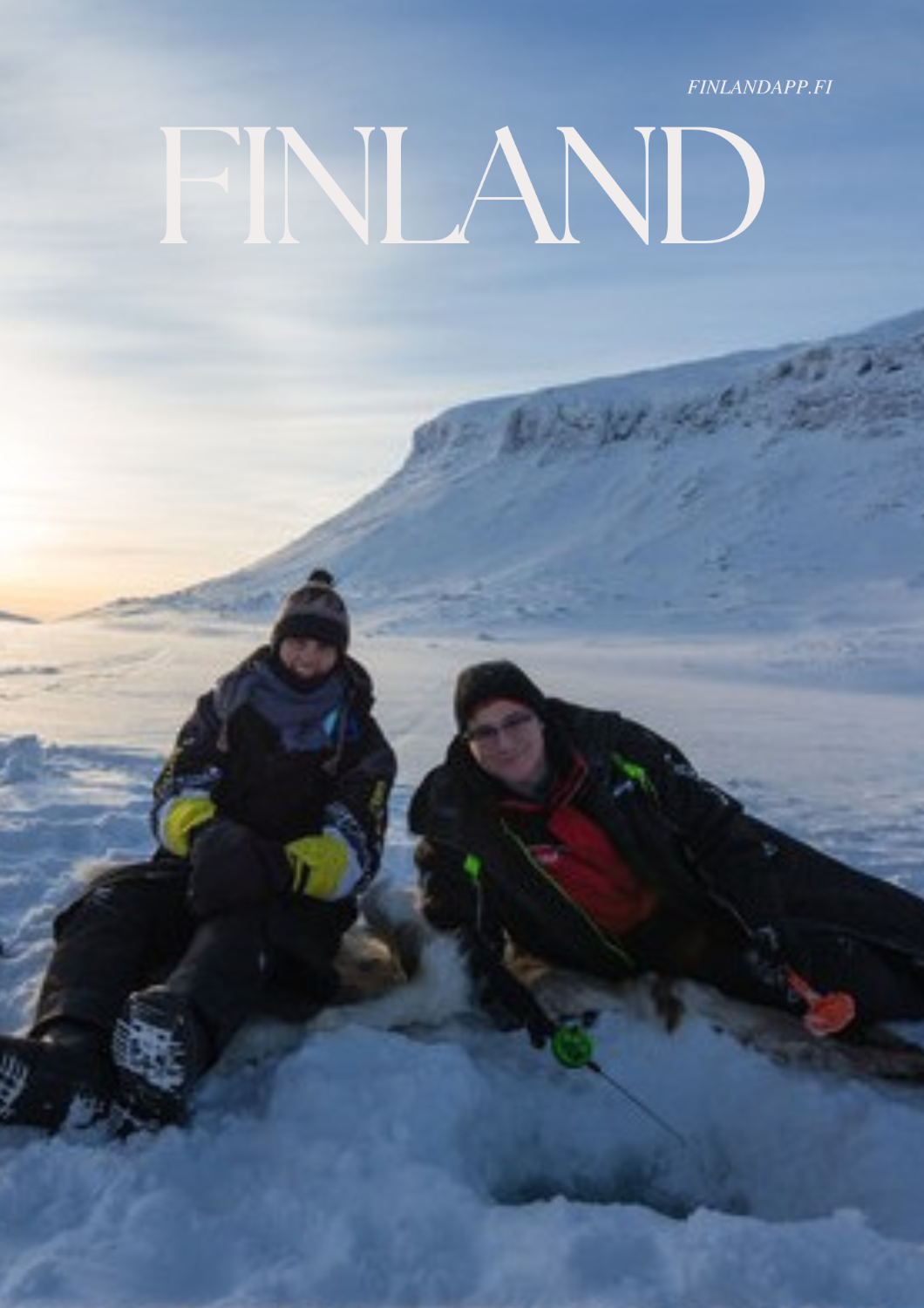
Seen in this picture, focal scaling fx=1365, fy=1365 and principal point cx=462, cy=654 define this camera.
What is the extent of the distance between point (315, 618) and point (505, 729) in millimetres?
906

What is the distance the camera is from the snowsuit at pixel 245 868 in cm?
371

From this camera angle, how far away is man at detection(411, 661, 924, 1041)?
13.3 ft

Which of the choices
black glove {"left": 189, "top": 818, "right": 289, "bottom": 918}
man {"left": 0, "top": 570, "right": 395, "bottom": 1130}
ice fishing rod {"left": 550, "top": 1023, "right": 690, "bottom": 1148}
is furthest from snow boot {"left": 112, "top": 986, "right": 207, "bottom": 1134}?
ice fishing rod {"left": 550, "top": 1023, "right": 690, "bottom": 1148}

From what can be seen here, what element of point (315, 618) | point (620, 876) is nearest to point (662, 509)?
point (315, 618)

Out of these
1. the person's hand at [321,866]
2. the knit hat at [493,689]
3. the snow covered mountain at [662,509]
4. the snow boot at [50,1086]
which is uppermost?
the snow covered mountain at [662,509]

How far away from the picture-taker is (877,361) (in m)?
76.8

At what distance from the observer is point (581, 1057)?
3756 mm

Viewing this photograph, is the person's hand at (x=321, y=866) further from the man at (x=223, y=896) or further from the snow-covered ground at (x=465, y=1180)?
the snow-covered ground at (x=465, y=1180)

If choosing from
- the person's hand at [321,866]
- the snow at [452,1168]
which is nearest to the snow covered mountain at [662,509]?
→ the person's hand at [321,866]

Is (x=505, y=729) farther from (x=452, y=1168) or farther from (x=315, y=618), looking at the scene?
(x=452, y=1168)

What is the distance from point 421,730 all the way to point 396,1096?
8.19 metres

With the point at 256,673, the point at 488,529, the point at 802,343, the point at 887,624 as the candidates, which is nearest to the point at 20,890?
the point at 256,673

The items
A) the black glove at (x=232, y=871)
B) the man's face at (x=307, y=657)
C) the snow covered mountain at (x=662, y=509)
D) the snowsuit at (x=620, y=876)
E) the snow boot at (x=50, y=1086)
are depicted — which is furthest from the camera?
the snow covered mountain at (x=662, y=509)

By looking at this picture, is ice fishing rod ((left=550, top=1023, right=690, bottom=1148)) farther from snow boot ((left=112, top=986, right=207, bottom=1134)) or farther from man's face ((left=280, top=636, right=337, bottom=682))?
man's face ((left=280, top=636, right=337, bottom=682))
